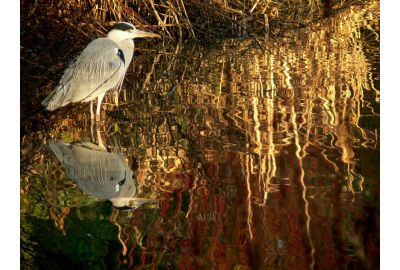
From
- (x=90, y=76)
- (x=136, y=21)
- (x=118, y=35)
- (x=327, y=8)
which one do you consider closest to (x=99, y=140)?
(x=90, y=76)

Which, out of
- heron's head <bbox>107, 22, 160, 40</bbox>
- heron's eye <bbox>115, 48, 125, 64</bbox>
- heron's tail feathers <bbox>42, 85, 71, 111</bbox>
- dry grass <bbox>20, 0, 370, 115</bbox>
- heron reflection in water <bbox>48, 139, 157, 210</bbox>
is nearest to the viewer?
heron reflection in water <bbox>48, 139, 157, 210</bbox>

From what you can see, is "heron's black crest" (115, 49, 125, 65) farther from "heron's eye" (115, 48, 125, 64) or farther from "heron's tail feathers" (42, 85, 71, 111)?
"heron's tail feathers" (42, 85, 71, 111)

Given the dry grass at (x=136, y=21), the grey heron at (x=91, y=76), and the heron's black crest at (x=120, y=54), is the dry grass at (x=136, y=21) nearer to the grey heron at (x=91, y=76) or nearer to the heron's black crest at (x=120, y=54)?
the grey heron at (x=91, y=76)

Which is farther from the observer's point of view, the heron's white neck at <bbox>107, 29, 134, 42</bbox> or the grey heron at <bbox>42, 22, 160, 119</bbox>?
the heron's white neck at <bbox>107, 29, 134, 42</bbox>

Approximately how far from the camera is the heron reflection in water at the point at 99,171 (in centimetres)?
363

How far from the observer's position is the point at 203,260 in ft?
9.27

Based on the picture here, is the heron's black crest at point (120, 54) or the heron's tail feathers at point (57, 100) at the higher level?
the heron's black crest at point (120, 54)

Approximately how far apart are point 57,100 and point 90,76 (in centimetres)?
29

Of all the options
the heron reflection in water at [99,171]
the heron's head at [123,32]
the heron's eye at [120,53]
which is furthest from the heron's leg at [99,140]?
the heron's head at [123,32]

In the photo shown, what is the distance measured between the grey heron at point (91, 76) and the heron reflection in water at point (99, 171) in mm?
593

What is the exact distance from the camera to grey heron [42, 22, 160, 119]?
516 cm

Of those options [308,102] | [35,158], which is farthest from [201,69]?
[35,158]

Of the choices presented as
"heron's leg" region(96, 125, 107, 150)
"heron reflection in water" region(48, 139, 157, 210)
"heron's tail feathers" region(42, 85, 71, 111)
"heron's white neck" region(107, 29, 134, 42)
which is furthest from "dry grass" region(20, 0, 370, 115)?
"heron reflection in water" region(48, 139, 157, 210)

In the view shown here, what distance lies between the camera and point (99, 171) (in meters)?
4.02
